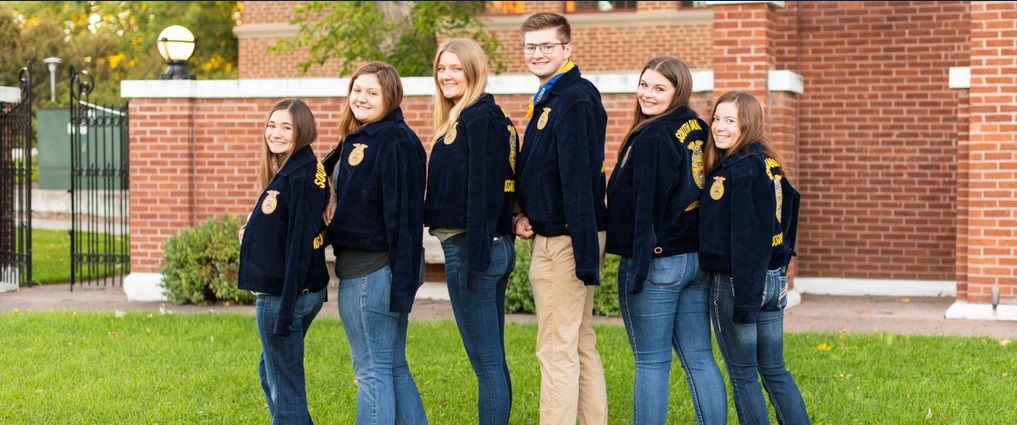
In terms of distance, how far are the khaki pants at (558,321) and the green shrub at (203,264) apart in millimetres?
5857

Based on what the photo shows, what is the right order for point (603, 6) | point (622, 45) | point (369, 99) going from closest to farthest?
1. point (369, 99)
2. point (622, 45)
3. point (603, 6)

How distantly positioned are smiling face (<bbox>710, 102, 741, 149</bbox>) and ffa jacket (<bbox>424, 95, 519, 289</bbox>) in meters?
0.85

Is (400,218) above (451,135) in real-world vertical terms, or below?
below

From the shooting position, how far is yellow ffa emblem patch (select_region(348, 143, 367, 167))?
4984mm

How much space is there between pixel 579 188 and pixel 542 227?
10.6 inches

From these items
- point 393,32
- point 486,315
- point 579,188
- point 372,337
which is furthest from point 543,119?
point 393,32

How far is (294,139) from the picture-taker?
5.04 meters

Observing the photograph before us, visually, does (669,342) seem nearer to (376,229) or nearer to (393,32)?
(376,229)

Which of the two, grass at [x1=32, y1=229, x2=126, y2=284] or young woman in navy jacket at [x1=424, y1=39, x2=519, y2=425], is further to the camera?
grass at [x1=32, y1=229, x2=126, y2=284]

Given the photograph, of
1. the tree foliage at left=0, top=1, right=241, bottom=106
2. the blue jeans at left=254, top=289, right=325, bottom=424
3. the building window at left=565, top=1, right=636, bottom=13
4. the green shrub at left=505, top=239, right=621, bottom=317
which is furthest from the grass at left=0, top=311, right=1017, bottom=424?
the tree foliage at left=0, top=1, right=241, bottom=106

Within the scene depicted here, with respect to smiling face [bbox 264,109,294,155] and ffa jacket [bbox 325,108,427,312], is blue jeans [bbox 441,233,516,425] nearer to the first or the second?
ffa jacket [bbox 325,108,427,312]

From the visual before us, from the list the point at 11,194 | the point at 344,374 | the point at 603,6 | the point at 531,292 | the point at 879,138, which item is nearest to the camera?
the point at 344,374

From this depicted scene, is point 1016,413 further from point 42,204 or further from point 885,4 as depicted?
point 42,204

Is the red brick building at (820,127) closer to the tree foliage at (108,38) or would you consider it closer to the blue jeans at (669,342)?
the blue jeans at (669,342)
